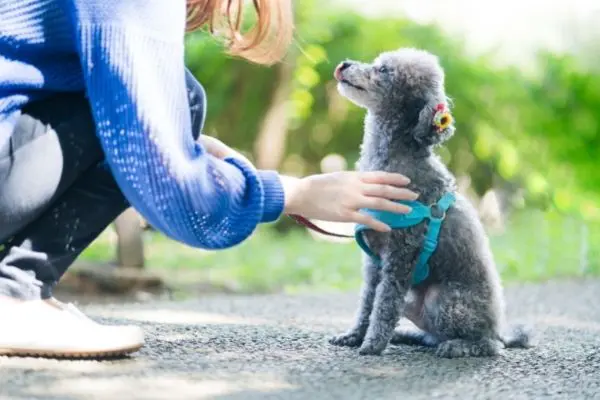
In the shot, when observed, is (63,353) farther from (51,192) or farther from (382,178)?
(382,178)

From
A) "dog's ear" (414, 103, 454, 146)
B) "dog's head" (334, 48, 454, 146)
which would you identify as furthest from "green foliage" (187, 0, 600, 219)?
"dog's ear" (414, 103, 454, 146)

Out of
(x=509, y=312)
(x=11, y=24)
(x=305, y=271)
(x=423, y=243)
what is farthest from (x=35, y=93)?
(x=305, y=271)

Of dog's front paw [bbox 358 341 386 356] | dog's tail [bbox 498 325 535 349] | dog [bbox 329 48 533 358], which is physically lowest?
dog's front paw [bbox 358 341 386 356]

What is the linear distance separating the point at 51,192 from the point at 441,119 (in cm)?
101

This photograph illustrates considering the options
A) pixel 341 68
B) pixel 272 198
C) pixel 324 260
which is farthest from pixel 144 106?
pixel 324 260

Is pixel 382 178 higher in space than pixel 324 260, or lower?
higher

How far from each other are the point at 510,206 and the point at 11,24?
7.16m

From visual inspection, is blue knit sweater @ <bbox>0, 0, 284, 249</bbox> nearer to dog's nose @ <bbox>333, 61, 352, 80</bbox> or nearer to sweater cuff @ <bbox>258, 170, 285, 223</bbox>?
sweater cuff @ <bbox>258, 170, 285, 223</bbox>

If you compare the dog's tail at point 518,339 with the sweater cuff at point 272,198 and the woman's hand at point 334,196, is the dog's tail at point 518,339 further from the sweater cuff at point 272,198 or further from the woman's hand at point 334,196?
the sweater cuff at point 272,198

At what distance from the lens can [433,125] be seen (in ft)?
7.87

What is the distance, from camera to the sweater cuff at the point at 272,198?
1.90 meters

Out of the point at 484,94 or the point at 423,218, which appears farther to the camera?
the point at 484,94

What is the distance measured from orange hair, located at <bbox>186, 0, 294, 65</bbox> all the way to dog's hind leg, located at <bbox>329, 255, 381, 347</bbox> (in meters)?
0.63

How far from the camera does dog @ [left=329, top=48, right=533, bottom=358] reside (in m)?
2.38
